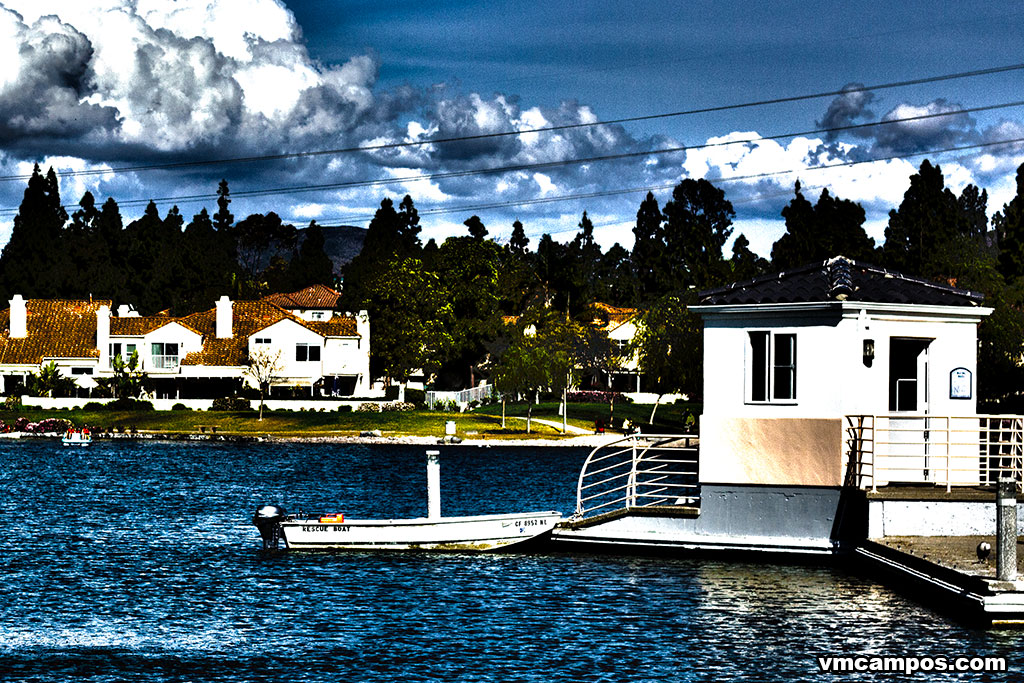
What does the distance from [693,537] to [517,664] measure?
10.1 m

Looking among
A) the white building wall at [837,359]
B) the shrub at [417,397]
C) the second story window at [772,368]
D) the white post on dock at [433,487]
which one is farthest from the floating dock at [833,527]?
the shrub at [417,397]

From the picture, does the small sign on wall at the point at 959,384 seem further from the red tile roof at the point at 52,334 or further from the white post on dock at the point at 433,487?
the red tile roof at the point at 52,334

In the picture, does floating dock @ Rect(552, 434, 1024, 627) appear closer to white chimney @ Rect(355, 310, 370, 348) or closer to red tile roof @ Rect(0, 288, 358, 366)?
red tile roof @ Rect(0, 288, 358, 366)

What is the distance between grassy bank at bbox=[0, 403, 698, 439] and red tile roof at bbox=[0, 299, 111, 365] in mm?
12210

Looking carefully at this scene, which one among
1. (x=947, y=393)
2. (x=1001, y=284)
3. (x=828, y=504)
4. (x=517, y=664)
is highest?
(x=1001, y=284)

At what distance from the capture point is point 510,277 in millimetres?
124938

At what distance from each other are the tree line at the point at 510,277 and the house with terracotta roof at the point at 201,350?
12.7ft

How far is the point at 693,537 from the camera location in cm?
3659

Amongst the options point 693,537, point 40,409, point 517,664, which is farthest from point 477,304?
point 517,664

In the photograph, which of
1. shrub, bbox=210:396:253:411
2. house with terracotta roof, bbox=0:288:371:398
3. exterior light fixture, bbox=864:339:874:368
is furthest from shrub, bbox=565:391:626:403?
exterior light fixture, bbox=864:339:874:368

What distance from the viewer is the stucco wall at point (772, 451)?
115ft

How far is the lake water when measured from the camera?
2734 cm

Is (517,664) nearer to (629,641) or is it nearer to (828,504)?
(629,641)

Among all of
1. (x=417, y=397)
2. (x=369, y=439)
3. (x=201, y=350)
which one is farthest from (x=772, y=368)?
(x=201, y=350)
